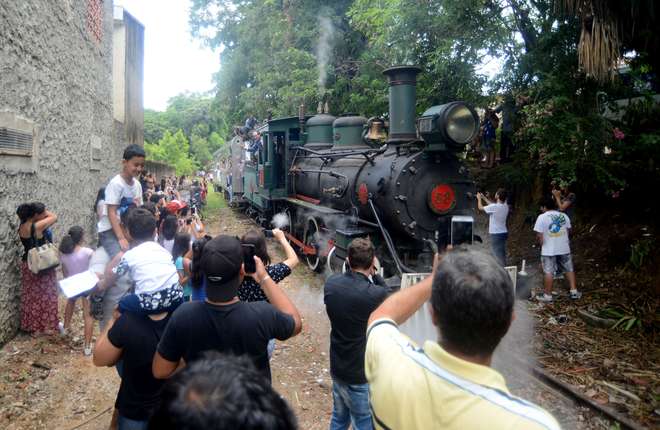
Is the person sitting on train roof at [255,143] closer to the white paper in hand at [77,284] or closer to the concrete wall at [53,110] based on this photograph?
the concrete wall at [53,110]

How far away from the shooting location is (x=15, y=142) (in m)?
4.57

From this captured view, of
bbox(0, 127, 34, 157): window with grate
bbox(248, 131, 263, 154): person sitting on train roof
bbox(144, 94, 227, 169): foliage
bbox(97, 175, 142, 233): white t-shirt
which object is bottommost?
bbox(97, 175, 142, 233): white t-shirt

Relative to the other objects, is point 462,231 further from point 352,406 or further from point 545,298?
point 545,298

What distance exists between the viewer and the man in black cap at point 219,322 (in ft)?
6.44

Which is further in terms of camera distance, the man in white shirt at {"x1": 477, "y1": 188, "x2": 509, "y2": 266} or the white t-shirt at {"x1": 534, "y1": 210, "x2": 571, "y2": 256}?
the man in white shirt at {"x1": 477, "y1": 188, "x2": 509, "y2": 266}

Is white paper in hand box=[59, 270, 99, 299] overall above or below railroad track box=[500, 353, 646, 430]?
above

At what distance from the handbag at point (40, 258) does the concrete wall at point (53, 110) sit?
0.82 ft

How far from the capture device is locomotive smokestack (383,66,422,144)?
5.89 metres

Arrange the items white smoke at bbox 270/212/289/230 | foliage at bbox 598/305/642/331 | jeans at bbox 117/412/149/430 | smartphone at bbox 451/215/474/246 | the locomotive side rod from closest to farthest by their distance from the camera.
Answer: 1. jeans at bbox 117/412/149/430
2. smartphone at bbox 451/215/474/246
3. foliage at bbox 598/305/642/331
4. the locomotive side rod
5. white smoke at bbox 270/212/289/230

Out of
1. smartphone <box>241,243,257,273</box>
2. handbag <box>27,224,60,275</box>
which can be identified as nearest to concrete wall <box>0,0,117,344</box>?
handbag <box>27,224,60,275</box>

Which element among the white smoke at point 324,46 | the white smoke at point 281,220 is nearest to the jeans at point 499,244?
the white smoke at point 281,220

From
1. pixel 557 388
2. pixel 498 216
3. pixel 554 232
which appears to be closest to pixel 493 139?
pixel 498 216

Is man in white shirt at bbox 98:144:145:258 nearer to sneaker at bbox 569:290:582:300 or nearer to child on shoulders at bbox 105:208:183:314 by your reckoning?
child on shoulders at bbox 105:208:183:314

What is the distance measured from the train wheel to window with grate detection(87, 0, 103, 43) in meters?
4.74
